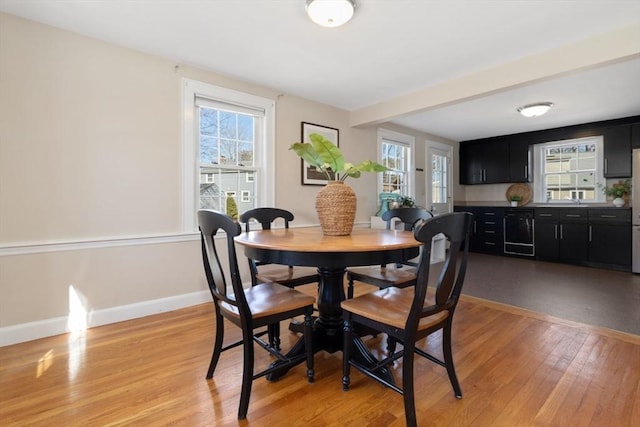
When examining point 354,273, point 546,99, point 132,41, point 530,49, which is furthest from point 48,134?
point 546,99

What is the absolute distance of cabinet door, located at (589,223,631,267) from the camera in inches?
174

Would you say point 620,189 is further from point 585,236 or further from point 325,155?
point 325,155

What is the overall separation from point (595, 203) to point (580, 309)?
11.2ft

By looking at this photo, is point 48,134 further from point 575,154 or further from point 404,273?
point 575,154

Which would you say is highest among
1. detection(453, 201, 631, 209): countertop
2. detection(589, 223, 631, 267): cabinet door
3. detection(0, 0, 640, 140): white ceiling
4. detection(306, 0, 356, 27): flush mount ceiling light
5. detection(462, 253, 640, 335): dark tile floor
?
detection(0, 0, 640, 140): white ceiling

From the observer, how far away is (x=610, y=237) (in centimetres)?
454

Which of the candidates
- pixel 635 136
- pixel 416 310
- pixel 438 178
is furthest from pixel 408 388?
pixel 635 136

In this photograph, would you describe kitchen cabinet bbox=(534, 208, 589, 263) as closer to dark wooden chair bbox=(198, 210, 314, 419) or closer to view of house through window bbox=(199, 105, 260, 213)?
view of house through window bbox=(199, 105, 260, 213)

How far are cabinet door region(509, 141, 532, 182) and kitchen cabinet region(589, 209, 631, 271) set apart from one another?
1.29 m

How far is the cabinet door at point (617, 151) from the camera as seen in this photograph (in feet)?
15.2

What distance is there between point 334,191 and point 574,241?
5095 millimetres

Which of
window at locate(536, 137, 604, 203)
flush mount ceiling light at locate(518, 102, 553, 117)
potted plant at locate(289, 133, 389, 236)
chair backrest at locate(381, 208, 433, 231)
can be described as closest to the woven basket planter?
potted plant at locate(289, 133, 389, 236)

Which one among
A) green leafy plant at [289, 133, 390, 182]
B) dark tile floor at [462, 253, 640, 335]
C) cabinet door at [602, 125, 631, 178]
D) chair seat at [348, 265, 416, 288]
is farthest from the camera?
cabinet door at [602, 125, 631, 178]

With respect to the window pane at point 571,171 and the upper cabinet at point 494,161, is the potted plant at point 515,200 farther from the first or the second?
the window pane at point 571,171
